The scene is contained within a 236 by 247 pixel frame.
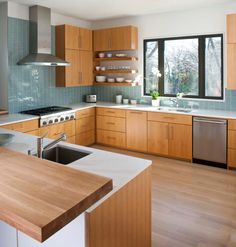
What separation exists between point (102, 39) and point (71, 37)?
71cm

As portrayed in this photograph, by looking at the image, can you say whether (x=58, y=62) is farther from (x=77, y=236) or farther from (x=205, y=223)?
(x=77, y=236)

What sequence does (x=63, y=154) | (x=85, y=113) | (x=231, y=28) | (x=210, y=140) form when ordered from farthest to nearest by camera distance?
(x=85, y=113)
(x=210, y=140)
(x=231, y=28)
(x=63, y=154)

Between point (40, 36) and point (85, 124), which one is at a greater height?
point (40, 36)

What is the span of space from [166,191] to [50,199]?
2508mm

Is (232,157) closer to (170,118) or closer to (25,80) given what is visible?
(170,118)

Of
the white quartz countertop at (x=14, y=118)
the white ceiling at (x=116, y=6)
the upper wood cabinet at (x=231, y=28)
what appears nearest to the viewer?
the white quartz countertop at (x=14, y=118)

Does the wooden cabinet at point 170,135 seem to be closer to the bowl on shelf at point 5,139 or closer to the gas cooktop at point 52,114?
the gas cooktop at point 52,114

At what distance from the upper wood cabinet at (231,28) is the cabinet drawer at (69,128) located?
9.88 ft

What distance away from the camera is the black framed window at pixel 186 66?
486cm

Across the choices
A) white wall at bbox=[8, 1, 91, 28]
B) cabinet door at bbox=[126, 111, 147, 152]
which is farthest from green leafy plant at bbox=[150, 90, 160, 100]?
white wall at bbox=[8, 1, 91, 28]

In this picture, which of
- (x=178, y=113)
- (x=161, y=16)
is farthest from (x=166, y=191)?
(x=161, y=16)

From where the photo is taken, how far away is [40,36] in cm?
470

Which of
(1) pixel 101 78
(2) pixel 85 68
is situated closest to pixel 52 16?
(2) pixel 85 68

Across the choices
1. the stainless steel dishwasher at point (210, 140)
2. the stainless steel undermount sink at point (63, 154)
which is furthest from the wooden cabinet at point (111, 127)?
the stainless steel undermount sink at point (63, 154)
